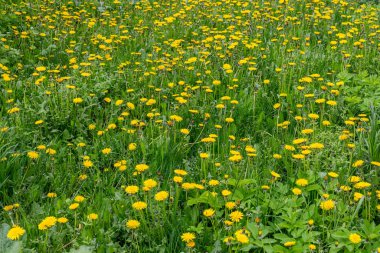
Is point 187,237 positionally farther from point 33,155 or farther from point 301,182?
point 33,155

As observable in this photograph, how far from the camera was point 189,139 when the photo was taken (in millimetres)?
3385

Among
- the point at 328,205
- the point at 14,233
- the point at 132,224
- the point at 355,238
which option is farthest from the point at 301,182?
the point at 14,233

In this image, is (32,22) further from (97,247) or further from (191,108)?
(97,247)

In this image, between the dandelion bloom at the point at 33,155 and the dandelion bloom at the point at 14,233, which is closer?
the dandelion bloom at the point at 14,233

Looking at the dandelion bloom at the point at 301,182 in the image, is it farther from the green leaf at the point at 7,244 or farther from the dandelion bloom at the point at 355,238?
the green leaf at the point at 7,244

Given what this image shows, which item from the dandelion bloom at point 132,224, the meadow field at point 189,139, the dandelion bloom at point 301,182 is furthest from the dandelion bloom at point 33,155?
the dandelion bloom at point 301,182

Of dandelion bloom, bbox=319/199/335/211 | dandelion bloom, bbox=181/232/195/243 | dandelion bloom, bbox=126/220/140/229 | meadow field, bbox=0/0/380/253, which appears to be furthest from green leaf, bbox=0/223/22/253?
dandelion bloom, bbox=319/199/335/211

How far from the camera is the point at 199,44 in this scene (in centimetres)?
520

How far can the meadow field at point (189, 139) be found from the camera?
7.73 feet

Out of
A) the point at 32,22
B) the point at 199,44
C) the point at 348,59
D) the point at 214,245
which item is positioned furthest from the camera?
the point at 32,22

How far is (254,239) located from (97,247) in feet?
2.53

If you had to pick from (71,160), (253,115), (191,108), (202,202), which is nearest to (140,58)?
(191,108)

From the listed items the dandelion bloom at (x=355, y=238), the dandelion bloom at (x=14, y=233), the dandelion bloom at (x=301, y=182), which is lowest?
the dandelion bloom at (x=355, y=238)

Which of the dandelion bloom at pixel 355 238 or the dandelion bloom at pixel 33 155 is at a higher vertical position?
the dandelion bloom at pixel 33 155
